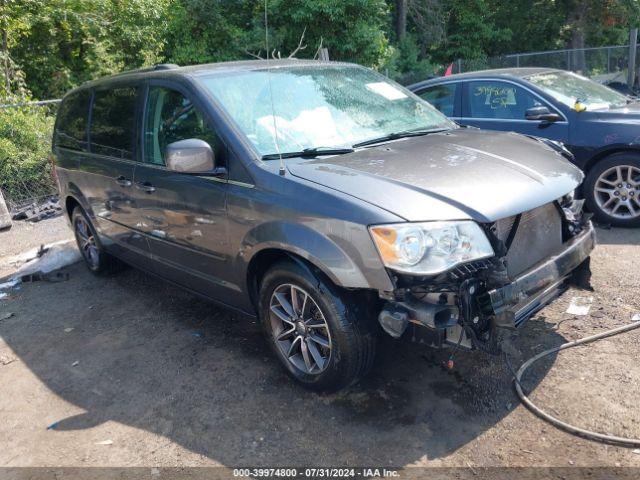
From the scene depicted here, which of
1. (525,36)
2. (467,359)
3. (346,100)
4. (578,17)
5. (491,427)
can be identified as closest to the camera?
(491,427)

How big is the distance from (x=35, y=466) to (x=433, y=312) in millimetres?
2279

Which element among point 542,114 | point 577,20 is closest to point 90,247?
point 542,114

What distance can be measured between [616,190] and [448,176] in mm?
3564

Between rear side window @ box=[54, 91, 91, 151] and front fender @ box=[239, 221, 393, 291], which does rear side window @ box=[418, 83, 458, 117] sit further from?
front fender @ box=[239, 221, 393, 291]

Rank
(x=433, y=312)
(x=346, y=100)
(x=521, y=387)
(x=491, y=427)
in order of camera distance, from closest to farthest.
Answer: (x=433, y=312) < (x=491, y=427) < (x=521, y=387) < (x=346, y=100)

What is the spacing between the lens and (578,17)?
78.8 feet

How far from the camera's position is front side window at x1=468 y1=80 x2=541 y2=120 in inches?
261

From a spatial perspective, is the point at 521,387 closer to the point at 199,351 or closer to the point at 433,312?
the point at 433,312

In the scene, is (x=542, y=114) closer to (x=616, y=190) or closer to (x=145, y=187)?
(x=616, y=190)

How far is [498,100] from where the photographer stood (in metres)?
6.85

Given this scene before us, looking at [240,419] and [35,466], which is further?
[240,419]

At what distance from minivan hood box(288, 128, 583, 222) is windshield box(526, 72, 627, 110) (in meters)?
2.87

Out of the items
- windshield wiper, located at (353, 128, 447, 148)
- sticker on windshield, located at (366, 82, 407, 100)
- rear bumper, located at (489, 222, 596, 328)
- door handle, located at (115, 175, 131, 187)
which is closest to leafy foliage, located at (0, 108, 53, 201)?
door handle, located at (115, 175, 131, 187)

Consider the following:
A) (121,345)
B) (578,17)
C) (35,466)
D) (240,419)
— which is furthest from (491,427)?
(578,17)
